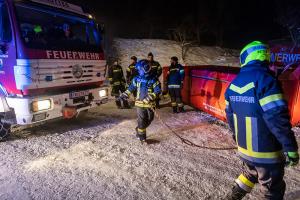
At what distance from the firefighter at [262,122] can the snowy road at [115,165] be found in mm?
927

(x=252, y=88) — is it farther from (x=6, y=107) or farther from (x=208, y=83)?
(x=208, y=83)

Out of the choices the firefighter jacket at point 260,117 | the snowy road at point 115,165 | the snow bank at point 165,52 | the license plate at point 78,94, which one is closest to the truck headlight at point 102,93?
the license plate at point 78,94

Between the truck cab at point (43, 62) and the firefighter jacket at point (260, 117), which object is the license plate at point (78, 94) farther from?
the firefighter jacket at point (260, 117)

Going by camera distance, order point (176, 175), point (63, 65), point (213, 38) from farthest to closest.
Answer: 1. point (213, 38)
2. point (63, 65)
3. point (176, 175)

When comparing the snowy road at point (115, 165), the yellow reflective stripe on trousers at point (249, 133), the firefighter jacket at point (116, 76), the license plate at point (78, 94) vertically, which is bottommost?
the snowy road at point (115, 165)

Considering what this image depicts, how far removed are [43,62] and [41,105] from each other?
79 cm

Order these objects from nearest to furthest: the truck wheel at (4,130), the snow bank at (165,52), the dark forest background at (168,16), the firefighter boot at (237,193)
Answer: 1. the firefighter boot at (237,193)
2. the truck wheel at (4,130)
3. the snow bank at (165,52)
4. the dark forest background at (168,16)

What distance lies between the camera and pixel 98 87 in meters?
6.88

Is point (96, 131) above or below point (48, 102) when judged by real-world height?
below

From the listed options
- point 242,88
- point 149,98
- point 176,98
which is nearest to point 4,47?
point 149,98

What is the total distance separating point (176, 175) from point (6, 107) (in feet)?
11.0

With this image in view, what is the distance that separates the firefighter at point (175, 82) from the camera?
326 inches

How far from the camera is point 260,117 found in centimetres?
271

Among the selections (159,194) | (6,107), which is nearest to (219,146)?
(159,194)
